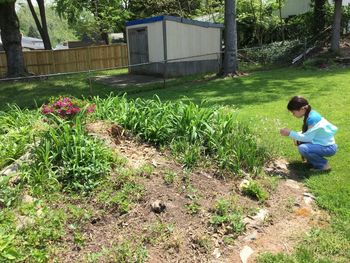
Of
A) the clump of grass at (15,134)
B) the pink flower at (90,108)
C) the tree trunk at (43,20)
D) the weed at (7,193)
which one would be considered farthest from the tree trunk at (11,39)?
the weed at (7,193)

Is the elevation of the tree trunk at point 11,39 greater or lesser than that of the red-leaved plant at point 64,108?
greater

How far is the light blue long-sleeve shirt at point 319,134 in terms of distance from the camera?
4.93 m

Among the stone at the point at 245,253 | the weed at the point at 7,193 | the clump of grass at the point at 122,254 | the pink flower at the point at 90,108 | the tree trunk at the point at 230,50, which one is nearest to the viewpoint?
the clump of grass at the point at 122,254

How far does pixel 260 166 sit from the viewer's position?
4.89m

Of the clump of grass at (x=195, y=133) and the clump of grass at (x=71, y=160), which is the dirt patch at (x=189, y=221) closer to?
the clump of grass at (x=195, y=133)

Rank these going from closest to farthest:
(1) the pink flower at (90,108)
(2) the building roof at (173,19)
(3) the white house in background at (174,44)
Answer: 1. (1) the pink flower at (90,108)
2. (2) the building roof at (173,19)
3. (3) the white house in background at (174,44)

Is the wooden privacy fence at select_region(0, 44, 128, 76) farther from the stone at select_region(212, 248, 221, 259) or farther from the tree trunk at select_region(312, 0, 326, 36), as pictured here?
the stone at select_region(212, 248, 221, 259)

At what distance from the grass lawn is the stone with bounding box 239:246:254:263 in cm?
14

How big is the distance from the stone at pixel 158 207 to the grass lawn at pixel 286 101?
1.04m

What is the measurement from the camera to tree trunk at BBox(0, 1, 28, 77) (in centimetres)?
1650

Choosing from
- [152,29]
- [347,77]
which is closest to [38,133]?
[347,77]

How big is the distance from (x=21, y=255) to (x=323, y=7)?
1939 centimetres

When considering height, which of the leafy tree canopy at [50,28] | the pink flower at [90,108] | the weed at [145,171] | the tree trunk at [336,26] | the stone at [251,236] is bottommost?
the stone at [251,236]

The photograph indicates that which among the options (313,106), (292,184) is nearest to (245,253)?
(292,184)
